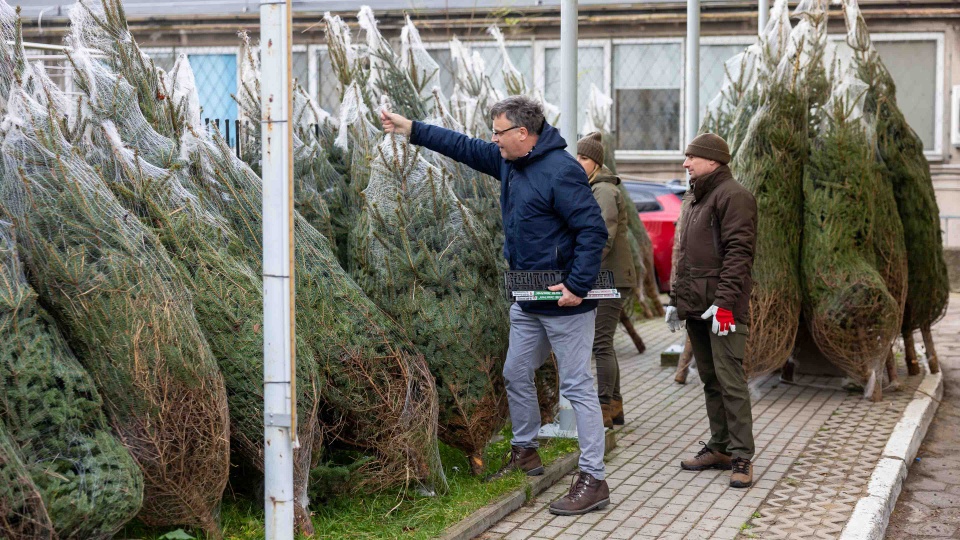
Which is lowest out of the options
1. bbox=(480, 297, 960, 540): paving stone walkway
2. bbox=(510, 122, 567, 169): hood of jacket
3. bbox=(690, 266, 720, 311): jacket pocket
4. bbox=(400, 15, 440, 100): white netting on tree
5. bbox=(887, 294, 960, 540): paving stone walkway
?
bbox=(887, 294, 960, 540): paving stone walkway

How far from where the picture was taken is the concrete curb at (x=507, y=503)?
502 cm

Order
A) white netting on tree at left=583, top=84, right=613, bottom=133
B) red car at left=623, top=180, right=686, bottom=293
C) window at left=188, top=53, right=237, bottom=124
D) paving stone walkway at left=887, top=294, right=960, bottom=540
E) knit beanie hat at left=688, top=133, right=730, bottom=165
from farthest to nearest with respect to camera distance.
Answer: window at left=188, top=53, right=237, bottom=124
red car at left=623, top=180, right=686, bottom=293
white netting on tree at left=583, top=84, right=613, bottom=133
knit beanie hat at left=688, top=133, right=730, bottom=165
paving stone walkway at left=887, top=294, right=960, bottom=540

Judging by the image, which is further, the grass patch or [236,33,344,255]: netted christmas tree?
[236,33,344,255]: netted christmas tree

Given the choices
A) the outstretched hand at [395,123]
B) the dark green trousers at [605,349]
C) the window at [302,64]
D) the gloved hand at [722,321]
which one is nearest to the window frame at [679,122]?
the window at [302,64]

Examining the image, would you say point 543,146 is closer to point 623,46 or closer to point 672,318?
point 672,318

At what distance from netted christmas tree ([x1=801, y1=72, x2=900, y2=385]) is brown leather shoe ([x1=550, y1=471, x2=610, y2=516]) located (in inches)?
128

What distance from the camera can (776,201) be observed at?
321 inches

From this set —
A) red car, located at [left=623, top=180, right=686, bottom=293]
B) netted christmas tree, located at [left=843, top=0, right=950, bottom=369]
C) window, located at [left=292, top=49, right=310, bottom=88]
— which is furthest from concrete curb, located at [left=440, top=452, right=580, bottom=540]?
window, located at [left=292, top=49, right=310, bottom=88]

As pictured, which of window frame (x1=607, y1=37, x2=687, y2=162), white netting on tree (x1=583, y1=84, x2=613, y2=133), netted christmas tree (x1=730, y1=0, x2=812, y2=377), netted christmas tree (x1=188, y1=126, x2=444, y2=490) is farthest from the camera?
window frame (x1=607, y1=37, x2=687, y2=162)

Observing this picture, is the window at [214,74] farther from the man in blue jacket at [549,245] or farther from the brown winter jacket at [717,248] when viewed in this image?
the man in blue jacket at [549,245]

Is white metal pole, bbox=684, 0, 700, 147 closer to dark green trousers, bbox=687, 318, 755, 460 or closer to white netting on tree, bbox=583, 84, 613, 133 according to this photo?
white netting on tree, bbox=583, 84, 613, 133

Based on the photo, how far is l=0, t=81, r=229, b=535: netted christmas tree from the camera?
4.17 meters

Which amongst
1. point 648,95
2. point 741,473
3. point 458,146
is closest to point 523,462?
point 741,473

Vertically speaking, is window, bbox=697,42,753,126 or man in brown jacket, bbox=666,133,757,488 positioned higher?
window, bbox=697,42,753,126
